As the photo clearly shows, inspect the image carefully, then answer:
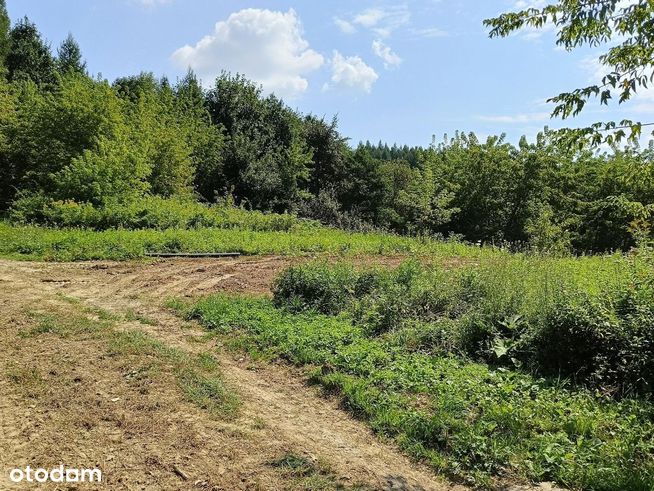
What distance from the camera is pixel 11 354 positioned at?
18.4 feet

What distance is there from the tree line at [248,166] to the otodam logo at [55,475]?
15.8 metres

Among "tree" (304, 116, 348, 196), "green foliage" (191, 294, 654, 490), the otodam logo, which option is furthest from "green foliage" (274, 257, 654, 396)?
"tree" (304, 116, 348, 196)

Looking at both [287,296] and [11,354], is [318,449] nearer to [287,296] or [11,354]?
[11,354]

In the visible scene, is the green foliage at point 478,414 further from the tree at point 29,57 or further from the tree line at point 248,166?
the tree at point 29,57

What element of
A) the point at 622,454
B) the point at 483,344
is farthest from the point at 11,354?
the point at 622,454

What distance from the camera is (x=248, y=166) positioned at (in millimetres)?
31203

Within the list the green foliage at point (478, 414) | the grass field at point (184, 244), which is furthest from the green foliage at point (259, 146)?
the green foliage at point (478, 414)

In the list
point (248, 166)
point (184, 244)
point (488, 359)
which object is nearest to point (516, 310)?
point (488, 359)

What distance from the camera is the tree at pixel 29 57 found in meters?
34.4

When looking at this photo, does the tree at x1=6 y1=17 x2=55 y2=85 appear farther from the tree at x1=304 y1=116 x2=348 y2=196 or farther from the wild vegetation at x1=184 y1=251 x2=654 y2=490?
the wild vegetation at x1=184 y1=251 x2=654 y2=490

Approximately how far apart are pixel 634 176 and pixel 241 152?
29515 mm

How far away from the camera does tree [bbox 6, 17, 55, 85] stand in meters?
34.4

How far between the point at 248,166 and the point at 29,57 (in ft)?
64.4

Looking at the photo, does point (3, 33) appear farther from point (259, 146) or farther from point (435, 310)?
point (435, 310)
